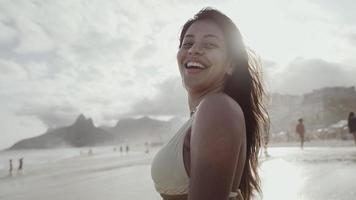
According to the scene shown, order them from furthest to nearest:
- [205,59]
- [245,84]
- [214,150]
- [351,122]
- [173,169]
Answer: [351,122], [245,84], [205,59], [173,169], [214,150]

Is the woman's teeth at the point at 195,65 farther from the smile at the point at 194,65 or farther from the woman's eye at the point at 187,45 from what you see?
the woman's eye at the point at 187,45

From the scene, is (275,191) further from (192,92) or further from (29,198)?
(29,198)

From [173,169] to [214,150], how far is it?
13.0 inches

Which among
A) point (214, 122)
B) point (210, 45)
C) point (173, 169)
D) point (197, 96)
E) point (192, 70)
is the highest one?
point (210, 45)

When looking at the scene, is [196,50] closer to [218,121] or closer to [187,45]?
[187,45]

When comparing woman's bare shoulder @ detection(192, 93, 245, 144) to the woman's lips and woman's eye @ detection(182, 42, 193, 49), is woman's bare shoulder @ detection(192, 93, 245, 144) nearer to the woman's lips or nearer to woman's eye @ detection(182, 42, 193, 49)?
the woman's lips

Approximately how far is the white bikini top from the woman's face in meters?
0.22

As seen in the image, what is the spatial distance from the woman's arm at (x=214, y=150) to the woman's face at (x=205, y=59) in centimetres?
39

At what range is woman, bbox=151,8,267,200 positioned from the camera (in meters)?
1.44

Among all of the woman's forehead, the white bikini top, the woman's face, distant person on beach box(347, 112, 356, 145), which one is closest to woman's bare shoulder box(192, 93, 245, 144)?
the white bikini top

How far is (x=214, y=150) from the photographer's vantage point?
56.2 inches

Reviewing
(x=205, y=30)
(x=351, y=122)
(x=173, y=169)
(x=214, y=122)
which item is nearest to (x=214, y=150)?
(x=214, y=122)

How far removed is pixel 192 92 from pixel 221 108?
522mm

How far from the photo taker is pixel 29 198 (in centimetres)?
1366
